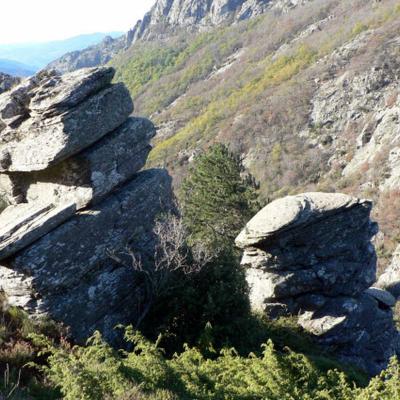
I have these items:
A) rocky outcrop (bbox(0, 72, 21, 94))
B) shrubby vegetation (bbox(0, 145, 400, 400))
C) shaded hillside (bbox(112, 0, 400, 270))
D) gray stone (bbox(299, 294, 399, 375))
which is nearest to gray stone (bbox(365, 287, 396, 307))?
gray stone (bbox(299, 294, 399, 375))

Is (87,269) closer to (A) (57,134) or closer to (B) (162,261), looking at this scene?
(B) (162,261)

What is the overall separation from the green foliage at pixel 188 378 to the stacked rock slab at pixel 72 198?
2.56m

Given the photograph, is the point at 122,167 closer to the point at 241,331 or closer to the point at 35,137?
the point at 35,137

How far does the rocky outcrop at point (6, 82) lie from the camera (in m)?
15.9

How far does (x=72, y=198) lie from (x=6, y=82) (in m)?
6.70

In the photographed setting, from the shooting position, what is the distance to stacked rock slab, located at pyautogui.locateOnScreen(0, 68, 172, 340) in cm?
1097

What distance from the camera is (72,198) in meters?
12.6

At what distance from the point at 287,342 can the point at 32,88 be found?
11.6m

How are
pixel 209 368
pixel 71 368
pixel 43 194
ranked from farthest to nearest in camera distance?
pixel 43 194, pixel 209 368, pixel 71 368

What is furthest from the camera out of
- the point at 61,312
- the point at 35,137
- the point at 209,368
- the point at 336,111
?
the point at 336,111

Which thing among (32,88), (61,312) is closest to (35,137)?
(32,88)

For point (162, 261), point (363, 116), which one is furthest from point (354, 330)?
point (363, 116)

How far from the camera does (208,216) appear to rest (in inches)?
1041

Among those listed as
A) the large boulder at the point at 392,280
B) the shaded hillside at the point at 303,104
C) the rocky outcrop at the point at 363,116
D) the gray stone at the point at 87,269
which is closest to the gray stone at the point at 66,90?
the gray stone at the point at 87,269
